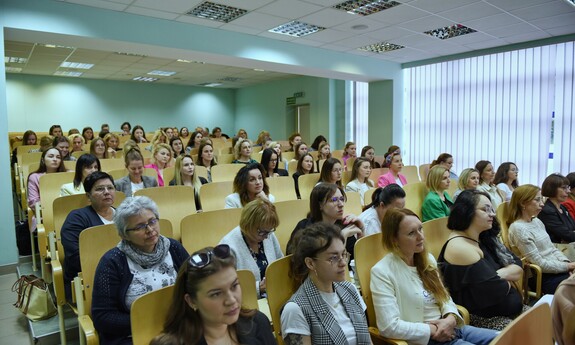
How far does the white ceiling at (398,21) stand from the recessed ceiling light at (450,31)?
134 mm

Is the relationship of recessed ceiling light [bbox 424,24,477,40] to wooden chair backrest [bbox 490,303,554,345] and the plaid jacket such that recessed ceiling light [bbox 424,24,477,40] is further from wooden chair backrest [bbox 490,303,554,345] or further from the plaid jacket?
wooden chair backrest [bbox 490,303,554,345]

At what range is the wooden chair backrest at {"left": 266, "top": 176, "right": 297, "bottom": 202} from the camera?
4.52 metres

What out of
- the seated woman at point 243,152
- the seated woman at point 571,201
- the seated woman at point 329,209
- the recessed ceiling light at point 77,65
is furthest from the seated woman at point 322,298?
the recessed ceiling light at point 77,65

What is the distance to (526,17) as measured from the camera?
570cm

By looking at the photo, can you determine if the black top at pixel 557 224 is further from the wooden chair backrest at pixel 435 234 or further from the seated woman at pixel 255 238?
the seated woman at pixel 255 238

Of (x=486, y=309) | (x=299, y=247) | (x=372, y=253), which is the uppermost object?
(x=299, y=247)

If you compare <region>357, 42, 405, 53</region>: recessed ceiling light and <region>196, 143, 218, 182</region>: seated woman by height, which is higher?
<region>357, 42, 405, 53</region>: recessed ceiling light

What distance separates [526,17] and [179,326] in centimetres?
647

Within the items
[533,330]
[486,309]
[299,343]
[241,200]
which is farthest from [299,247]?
[241,200]

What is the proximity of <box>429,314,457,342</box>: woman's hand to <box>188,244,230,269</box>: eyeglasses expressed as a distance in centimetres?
127

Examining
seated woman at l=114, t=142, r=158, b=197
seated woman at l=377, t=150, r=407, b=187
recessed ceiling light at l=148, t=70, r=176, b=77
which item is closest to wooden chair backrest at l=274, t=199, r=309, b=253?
seated woman at l=114, t=142, r=158, b=197

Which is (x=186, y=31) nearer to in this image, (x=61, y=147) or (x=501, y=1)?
(x=61, y=147)

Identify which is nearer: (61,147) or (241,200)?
(241,200)

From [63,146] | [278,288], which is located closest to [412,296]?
[278,288]
